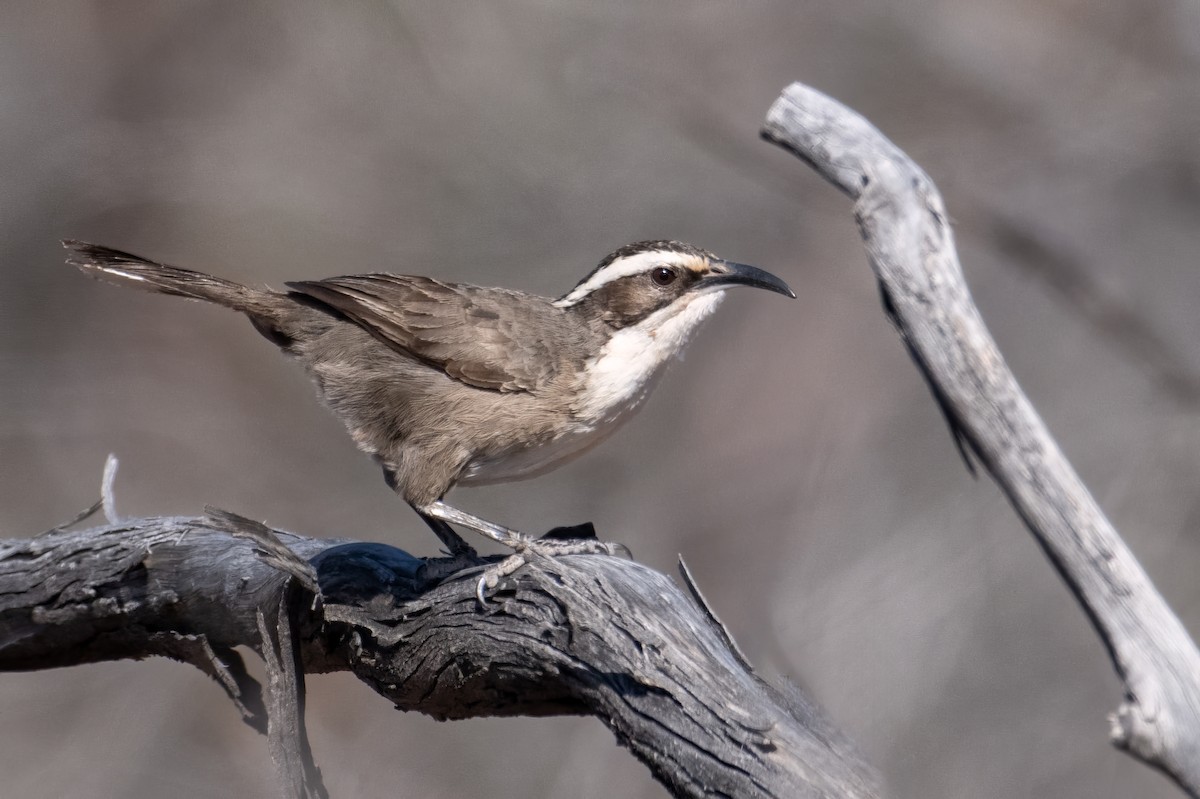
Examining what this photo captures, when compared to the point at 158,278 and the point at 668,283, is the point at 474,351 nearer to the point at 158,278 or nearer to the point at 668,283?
the point at 668,283

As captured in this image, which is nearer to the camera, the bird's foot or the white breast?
the bird's foot

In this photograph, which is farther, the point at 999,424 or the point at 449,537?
the point at 449,537

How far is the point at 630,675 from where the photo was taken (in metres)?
3.59

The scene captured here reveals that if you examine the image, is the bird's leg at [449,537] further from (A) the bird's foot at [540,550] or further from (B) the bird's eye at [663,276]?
(B) the bird's eye at [663,276]

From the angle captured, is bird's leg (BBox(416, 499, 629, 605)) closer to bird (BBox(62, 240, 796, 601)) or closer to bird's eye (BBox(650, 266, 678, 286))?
bird (BBox(62, 240, 796, 601))

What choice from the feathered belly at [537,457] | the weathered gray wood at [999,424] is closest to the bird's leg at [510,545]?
the feathered belly at [537,457]

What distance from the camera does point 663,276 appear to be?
17.2 ft

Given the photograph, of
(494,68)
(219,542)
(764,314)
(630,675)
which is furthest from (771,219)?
(630,675)

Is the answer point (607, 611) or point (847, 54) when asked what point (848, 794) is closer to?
point (607, 611)

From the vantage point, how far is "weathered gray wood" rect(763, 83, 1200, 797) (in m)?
2.46

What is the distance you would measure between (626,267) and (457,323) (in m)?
0.78

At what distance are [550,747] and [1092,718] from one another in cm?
404

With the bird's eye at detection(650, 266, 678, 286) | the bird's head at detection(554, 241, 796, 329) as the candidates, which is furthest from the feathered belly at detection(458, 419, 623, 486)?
the bird's eye at detection(650, 266, 678, 286)

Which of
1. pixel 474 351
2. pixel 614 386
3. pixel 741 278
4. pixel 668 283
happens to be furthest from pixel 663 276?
pixel 474 351
